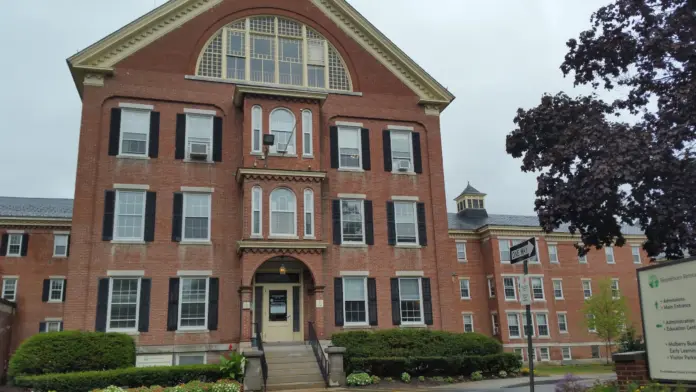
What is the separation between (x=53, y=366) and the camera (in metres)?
18.1

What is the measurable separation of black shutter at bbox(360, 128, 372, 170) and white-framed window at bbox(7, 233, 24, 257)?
25.1 meters

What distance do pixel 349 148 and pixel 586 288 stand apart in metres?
33.6

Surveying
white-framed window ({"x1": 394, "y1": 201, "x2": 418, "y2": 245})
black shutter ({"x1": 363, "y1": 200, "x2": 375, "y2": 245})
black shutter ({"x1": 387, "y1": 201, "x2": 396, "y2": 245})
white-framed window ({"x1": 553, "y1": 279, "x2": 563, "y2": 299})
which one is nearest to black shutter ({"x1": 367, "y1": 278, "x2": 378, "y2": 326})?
black shutter ({"x1": 363, "y1": 200, "x2": 375, "y2": 245})

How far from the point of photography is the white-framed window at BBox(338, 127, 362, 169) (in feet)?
84.3

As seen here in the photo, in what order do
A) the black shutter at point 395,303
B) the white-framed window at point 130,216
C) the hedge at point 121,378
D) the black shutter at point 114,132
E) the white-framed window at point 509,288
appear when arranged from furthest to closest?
the white-framed window at point 509,288 → the black shutter at point 395,303 → the black shutter at point 114,132 → the white-framed window at point 130,216 → the hedge at point 121,378

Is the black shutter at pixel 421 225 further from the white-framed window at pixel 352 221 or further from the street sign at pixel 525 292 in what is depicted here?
the street sign at pixel 525 292

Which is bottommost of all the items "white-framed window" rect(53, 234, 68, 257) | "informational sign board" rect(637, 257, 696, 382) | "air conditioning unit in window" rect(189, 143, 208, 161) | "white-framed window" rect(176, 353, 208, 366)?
"white-framed window" rect(176, 353, 208, 366)

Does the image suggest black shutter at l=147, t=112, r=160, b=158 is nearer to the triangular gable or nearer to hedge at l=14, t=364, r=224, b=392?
the triangular gable

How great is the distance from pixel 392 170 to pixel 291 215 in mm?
5490

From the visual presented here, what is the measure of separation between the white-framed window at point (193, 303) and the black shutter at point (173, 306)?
129mm

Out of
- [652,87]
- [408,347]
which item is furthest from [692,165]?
[408,347]

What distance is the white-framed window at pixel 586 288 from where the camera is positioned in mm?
50009

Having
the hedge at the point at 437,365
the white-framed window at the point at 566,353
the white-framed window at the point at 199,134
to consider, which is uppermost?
the white-framed window at the point at 199,134

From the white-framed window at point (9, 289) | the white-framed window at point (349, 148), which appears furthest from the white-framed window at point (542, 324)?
the white-framed window at point (9, 289)
